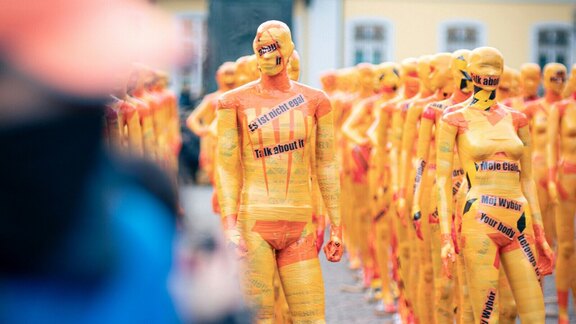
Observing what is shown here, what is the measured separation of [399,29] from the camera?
38.5 metres

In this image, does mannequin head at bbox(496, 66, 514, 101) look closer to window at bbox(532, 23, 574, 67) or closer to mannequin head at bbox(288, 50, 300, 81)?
mannequin head at bbox(288, 50, 300, 81)

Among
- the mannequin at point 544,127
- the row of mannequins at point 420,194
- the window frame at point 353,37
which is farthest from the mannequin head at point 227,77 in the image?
the window frame at point 353,37

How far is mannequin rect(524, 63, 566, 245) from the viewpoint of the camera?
10.1 metres

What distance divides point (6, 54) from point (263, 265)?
173 inches

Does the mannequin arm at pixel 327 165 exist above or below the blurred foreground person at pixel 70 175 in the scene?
below

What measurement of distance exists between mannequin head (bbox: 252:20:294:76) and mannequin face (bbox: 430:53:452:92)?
2.56 m

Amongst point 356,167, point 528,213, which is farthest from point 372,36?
point 528,213

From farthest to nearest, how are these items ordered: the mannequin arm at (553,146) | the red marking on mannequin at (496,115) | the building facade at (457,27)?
the building facade at (457,27)
the mannequin arm at (553,146)
the red marking on mannequin at (496,115)

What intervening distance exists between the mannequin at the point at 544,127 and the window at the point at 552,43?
2905 centimetres

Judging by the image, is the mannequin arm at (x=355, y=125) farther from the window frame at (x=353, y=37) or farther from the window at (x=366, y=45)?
the window at (x=366, y=45)

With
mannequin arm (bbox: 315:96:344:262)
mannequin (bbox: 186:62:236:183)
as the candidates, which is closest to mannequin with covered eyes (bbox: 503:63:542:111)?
mannequin (bbox: 186:62:236:183)

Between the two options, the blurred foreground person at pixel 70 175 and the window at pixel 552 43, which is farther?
the window at pixel 552 43

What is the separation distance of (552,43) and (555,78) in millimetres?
30133

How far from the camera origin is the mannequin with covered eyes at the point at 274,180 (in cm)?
561
